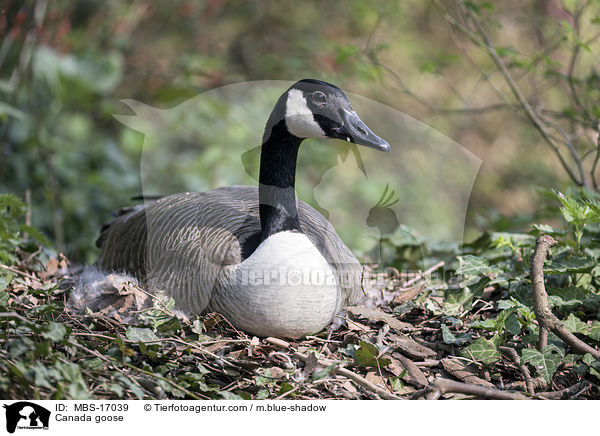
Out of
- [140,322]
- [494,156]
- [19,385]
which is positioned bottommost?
[19,385]

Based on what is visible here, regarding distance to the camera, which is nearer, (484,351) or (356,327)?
(484,351)

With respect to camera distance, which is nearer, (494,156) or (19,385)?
(19,385)

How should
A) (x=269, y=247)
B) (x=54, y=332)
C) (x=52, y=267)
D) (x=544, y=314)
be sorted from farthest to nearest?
(x=52, y=267) < (x=269, y=247) < (x=544, y=314) < (x=54, y=332)

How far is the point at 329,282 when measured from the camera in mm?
2816

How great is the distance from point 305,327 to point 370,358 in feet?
1.13

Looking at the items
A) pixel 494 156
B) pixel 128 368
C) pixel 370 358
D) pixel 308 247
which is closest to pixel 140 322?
pixel 128 368

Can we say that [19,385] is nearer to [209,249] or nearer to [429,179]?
[209,249]

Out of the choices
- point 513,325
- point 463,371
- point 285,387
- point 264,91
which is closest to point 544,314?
point 513,325

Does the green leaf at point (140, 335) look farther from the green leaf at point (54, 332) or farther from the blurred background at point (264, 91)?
the blurred background at point (264, 91)

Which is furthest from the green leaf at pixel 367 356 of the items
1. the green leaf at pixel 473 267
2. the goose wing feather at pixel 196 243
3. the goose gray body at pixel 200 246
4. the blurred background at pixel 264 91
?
the blurred background at pixel 264 91

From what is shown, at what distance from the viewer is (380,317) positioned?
123 inches

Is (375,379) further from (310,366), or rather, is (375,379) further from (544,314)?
(544,314)
